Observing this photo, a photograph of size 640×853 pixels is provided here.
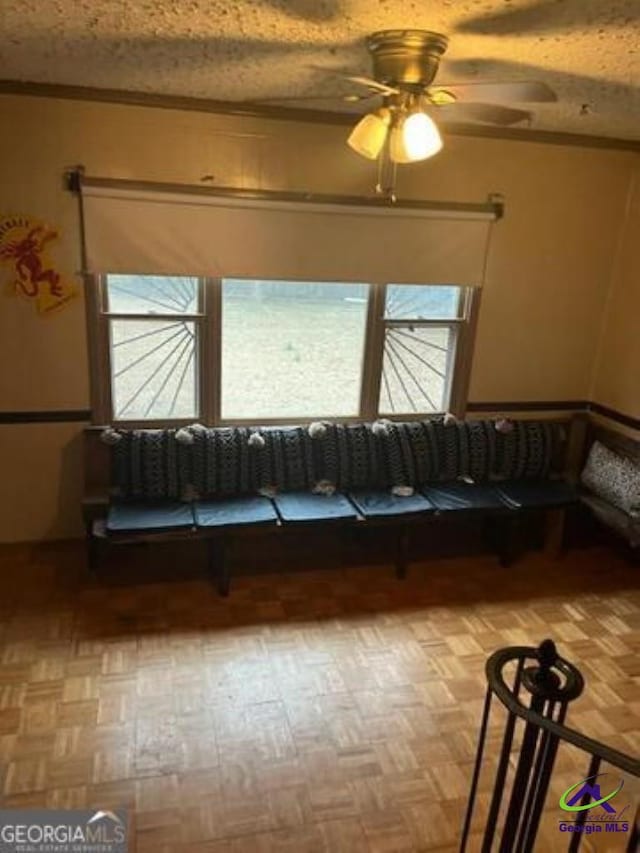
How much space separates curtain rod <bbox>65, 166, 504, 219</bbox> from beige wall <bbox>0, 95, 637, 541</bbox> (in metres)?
0.04

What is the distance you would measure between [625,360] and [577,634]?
1785 mm

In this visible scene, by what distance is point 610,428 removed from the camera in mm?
4203

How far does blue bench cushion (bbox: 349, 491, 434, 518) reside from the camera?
3.50 meters

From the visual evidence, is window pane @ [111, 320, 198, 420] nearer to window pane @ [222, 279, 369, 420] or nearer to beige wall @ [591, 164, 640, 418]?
window pane @ [222, 279, 369, 420]

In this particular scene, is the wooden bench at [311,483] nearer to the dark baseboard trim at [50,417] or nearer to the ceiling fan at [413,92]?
the dark baseboard trim at [50,417]

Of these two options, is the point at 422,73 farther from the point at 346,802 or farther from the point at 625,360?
the point at 625,360

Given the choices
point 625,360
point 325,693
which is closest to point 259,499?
point 325,693

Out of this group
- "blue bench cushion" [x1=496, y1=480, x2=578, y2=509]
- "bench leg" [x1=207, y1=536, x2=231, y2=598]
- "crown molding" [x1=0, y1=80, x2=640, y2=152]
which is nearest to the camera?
"crown molding" [x1=0, y1=80, x2=640, y2=152]

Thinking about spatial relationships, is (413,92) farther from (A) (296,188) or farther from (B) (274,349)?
(B) (274,349)

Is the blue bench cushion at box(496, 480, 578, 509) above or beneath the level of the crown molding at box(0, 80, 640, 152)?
beneath

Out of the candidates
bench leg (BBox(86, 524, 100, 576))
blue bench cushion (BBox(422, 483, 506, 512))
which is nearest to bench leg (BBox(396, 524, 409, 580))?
blue bench cushion (BBox(422, 483, 506, 512))

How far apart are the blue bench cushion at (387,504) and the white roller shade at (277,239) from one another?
122 cm

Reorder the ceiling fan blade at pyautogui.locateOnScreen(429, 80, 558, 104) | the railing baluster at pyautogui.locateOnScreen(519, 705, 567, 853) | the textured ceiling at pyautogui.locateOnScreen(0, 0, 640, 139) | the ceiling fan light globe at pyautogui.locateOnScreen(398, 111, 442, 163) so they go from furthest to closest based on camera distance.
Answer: the ceiling fan light globe at pyautogui.locateOnScreen(398, 111, 442, 163)
the ceiling fan blade at pyautogui.locateOnScreen(429, 80, 558, 104)
the textured ceiling at pyautogui.locateOnScreen(0, 0, 640, 139)
the railing baluster at pyautogui.locateOnScreen(519, 705, 567, 853)

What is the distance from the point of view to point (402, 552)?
361 centimetres
